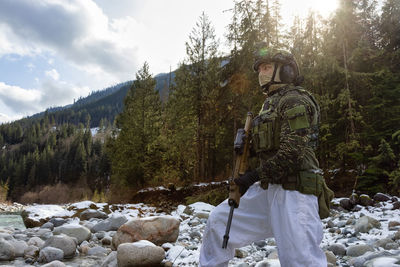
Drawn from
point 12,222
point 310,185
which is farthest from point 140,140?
point 310,185

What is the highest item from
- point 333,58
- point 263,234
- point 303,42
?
point 303,42

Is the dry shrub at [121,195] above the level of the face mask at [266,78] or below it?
below

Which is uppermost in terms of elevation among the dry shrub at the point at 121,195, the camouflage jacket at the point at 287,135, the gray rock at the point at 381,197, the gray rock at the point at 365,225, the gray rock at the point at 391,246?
the camouflage jacket at the point at 287,135

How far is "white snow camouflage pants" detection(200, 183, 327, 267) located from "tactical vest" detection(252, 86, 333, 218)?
9 centimetres

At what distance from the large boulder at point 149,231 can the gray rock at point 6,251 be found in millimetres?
1919

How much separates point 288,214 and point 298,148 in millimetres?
520

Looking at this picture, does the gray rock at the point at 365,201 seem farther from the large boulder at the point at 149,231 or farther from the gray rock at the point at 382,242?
the large boulder at the point at 149,231

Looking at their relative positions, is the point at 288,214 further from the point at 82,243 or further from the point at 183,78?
the point at 183,78

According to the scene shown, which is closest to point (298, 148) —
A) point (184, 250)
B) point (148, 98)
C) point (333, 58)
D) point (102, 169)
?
point (184, 250)

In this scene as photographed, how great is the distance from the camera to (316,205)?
237 centimetres

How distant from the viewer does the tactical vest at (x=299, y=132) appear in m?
2.34

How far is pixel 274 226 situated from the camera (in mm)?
2404

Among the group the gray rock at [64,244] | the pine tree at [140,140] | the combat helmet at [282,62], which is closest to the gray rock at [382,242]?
the combat helmet at [282,62]

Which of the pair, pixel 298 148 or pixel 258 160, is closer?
pixel 298 148
